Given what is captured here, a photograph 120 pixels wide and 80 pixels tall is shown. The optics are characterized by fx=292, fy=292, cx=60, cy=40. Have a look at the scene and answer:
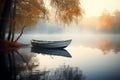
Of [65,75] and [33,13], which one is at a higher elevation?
[33,13]

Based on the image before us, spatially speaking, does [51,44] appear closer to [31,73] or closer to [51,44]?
[51,44]

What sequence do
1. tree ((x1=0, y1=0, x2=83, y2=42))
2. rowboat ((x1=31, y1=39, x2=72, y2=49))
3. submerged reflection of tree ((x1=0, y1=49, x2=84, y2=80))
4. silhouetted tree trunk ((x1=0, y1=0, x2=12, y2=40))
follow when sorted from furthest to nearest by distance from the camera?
1. rowboat ((x1=31, y1=39, x2=72, y2=49))
2. silhouetted tree trunk ((x1=0, y1=0, x2=12, y2=40))
3. tree ((x1=0, y1=0, x2=83, y2=42))
4. submerged reflection of tree ((x1=0, y1=49, x2=84, y2=80))

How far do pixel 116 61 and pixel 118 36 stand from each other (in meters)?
0.77

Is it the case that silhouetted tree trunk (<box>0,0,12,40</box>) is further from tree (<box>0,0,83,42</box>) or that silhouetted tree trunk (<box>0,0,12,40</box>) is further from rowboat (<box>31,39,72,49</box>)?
rowboat (<box>31,39,72,49</box>)

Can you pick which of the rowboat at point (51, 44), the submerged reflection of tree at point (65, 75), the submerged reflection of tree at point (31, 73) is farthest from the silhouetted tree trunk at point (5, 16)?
the submerged reflection of tree at point (65, 75)

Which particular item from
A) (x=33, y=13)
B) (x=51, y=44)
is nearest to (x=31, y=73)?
(x=33, y=13)

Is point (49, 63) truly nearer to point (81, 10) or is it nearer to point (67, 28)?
point (67, 28)

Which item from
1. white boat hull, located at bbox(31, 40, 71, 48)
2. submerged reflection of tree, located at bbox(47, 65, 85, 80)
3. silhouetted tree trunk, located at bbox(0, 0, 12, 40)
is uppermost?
silhouetted tree trunk, located at bbox(0, 0, 12, 40)

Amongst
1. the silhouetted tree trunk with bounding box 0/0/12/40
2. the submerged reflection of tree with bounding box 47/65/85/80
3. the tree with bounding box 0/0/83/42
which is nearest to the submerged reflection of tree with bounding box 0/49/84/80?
the submerged reflection of tree with bounding box 47/65/85/80

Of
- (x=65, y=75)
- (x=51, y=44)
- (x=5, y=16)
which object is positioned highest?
(x=5, y=16)

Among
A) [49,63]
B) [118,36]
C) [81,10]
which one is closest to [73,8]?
[81,10]

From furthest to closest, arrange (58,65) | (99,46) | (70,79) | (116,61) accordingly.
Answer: (99,46) → (116,61) → (58,65) → (70,79)

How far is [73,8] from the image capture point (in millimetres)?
5078

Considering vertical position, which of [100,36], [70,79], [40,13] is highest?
[40,13]
